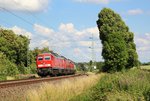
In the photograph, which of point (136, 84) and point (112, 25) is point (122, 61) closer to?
point (112, 25)

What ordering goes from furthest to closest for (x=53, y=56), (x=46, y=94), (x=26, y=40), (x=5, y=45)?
1. (x=26, y=40)
2. (x=5, y=45)
3. (x=53, y=56)
4. (x=46, y=94)

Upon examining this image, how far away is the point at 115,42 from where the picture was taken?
58.2 meters

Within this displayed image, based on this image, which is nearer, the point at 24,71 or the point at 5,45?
the point at 24,71

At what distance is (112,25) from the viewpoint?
233 feet

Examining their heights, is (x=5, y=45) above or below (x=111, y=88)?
above

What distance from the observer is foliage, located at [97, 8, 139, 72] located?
186 feet

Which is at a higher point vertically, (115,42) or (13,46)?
(13,46)

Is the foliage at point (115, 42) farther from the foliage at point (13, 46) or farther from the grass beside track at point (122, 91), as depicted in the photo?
the grass beside track at point (122, 91)

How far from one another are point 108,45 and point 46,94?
3846 cm

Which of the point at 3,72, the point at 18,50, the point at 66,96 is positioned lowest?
the point at 66,96

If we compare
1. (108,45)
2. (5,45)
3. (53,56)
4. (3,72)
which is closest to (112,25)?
(108,45)

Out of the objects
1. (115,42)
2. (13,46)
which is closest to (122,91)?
(115,42)

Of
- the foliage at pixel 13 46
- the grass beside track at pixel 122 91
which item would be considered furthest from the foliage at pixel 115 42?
the grass beside track at pixel 122 91

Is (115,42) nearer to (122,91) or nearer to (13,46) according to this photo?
(122,91)
